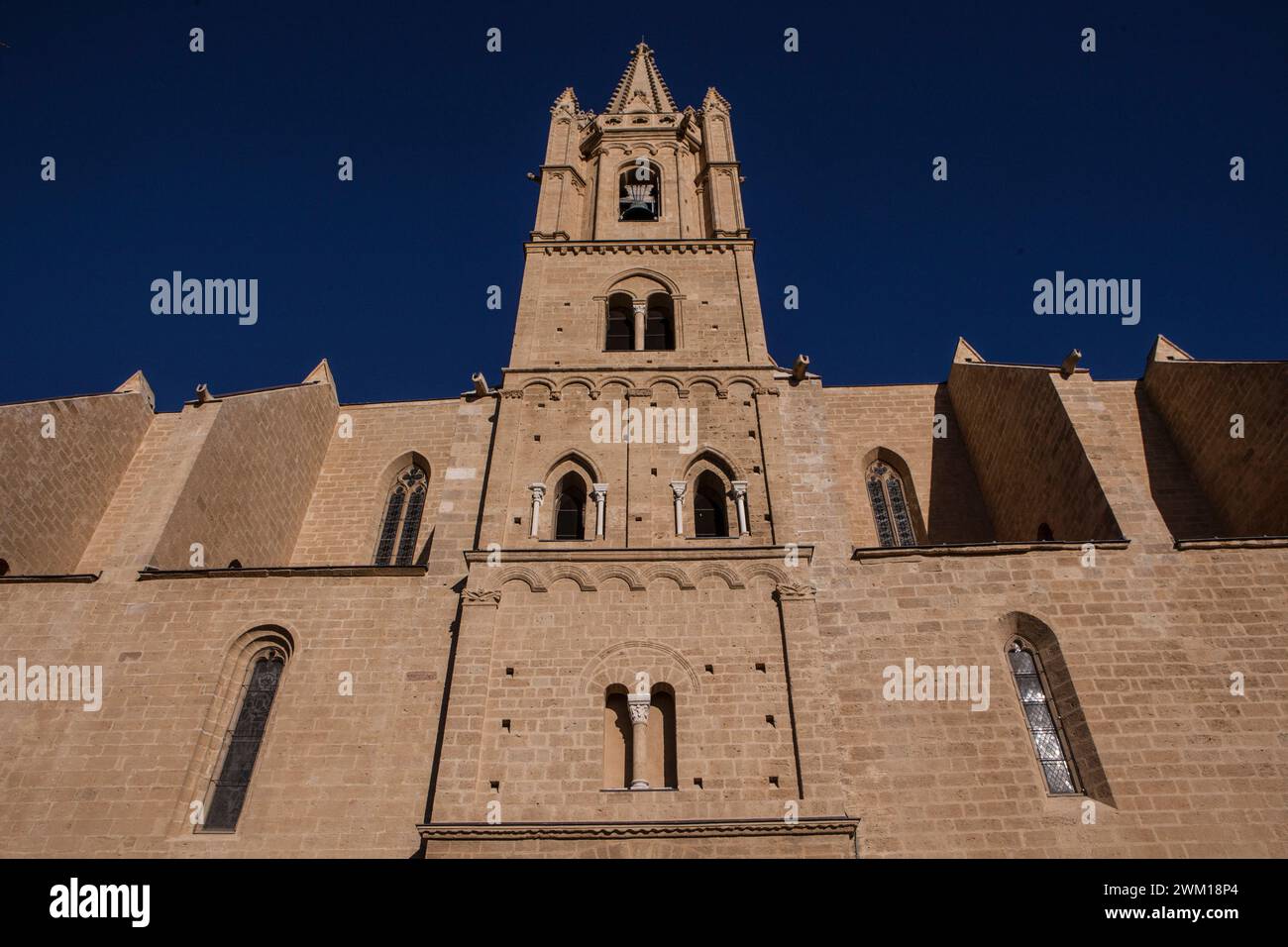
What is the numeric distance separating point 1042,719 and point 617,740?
17.7 ft

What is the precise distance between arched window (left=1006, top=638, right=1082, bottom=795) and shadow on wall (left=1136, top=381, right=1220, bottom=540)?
4462mm

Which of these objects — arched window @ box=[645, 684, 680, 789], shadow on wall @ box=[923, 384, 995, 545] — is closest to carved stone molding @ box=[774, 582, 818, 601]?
arched window @ box=[645, 684, 680, 789]

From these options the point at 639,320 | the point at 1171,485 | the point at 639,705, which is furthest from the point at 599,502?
the point at 1171,485

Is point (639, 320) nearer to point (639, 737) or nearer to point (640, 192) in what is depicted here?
point (640, 192)

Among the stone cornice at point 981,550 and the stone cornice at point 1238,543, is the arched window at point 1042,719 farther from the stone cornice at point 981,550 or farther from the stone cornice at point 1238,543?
the stone cornice at point 1238,543

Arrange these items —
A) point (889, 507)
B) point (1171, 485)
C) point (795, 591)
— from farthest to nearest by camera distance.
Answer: point (889, 507) < point (1171, 485) < point (795, 591)

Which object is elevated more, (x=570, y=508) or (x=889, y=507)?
(x=889, y=507)

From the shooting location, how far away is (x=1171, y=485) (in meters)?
15.2

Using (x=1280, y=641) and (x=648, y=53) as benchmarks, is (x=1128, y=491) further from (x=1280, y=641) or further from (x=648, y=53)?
(x=648, y=53)

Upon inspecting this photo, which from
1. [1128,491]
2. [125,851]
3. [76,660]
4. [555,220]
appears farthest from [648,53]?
[125,851]

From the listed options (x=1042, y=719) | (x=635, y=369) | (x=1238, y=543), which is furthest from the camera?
(x=635, y=369)

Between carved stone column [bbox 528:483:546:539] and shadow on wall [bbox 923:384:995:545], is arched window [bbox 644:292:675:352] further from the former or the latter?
shadow on wall [bbox 923:384:995:545]

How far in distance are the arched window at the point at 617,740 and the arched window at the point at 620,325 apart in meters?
7.73

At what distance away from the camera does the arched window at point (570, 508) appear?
1373 centimetres
